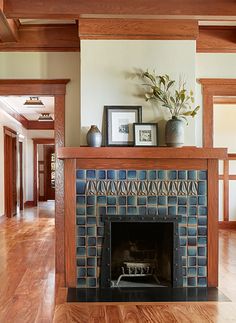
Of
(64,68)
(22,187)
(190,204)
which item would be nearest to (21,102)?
(22,187)

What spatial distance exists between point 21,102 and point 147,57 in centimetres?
511

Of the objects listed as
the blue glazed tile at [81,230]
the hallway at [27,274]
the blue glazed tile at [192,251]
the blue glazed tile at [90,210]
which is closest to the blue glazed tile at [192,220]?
the blue glazed tile at [192,251]

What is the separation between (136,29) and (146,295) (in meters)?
2.54

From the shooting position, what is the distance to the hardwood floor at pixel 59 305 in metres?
2.88

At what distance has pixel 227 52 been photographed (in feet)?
14.5

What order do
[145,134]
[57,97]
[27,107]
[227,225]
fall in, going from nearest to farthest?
1. [145,134]
2. [57,97]
3. [227,225]
4. [27,107]

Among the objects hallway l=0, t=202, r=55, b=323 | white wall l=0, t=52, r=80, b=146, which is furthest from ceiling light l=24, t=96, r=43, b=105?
white wall l=0, t=52, r=80, b=146

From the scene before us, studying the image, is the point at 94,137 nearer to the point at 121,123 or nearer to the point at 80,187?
the point at 121,123

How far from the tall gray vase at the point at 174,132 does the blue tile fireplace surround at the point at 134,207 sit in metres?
0.28

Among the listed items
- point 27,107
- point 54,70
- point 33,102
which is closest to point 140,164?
point 54,70

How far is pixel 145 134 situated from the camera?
380 centimetres

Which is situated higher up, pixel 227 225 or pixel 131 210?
pixel 131 210

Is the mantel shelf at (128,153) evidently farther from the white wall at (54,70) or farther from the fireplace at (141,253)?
the white wall at (54,70)

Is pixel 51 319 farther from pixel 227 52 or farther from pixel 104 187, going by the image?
pixel 227 52
